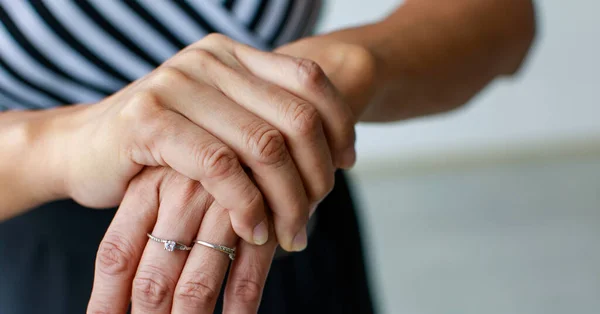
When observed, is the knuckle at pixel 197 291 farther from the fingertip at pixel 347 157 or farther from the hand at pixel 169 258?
the fingertip at pixel 347 157

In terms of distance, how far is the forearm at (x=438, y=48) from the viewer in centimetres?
69

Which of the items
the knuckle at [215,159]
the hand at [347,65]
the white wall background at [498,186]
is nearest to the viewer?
the knuckle at [215,159]

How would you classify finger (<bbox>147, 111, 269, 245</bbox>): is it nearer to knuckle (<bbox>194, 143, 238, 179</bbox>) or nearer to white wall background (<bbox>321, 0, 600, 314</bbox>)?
knuckle (<bbox>194, 143, 238, 179</bbox>)

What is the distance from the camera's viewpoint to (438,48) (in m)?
0.72

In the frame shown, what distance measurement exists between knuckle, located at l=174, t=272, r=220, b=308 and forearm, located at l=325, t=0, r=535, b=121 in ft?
0.77

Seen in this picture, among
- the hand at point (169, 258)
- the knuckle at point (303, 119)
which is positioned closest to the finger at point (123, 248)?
the hand at point (169, 258)

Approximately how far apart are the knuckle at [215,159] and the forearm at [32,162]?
14cm

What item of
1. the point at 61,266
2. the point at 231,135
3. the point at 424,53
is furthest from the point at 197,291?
the point at 424,53

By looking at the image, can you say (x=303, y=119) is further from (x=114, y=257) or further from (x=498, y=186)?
(x=498, y=186)

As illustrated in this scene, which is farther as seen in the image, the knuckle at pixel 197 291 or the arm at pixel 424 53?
the arm at pixel 424 53

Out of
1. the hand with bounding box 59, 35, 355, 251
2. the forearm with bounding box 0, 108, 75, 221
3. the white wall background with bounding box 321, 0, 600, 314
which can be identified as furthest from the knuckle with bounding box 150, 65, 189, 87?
the white wall background with bounding box 321, 0, 600, 314

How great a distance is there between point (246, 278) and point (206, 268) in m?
0.04

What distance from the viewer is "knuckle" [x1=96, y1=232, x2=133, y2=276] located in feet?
1.75

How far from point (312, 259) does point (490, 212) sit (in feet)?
6.96
